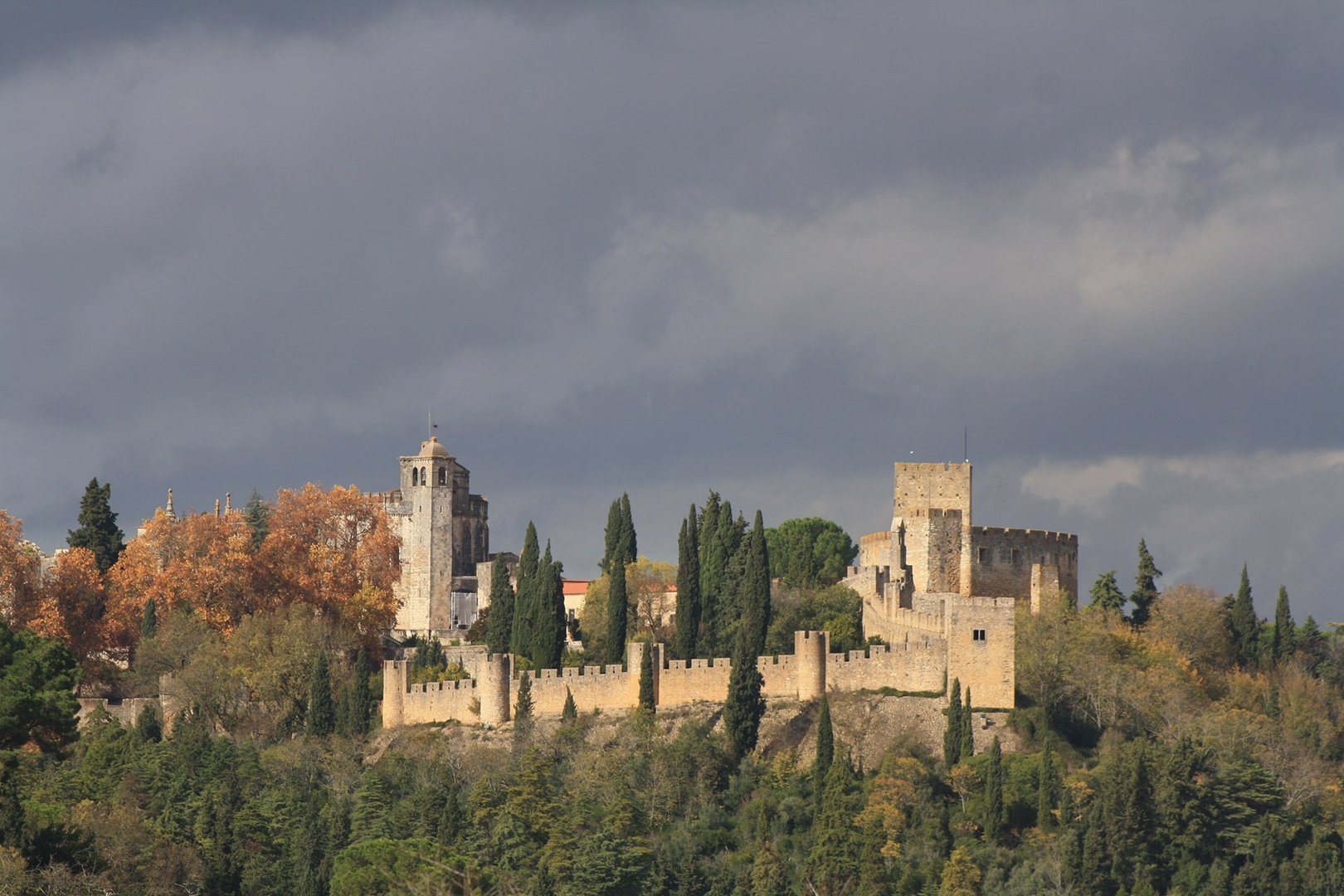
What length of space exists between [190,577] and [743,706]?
26.0 meters

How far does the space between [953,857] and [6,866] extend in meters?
25.1

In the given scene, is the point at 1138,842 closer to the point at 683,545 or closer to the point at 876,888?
the point at 876,888

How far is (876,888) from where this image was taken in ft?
217

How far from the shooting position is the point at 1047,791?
228ft

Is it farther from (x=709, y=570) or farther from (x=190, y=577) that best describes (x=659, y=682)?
(x=190, y=577)

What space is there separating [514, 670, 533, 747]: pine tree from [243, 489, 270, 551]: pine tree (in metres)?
21.1

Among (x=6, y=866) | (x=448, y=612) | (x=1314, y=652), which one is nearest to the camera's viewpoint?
(x=6, y=866)

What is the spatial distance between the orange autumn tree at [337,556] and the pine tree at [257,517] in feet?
4.30

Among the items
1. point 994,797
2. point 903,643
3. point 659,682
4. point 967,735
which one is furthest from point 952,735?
point 659,682

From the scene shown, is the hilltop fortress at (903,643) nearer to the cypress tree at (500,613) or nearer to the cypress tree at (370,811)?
the cypress tree at (500,613)

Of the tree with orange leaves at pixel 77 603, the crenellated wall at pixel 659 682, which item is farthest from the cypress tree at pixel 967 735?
the tree with orange leaves at pixel 77 603

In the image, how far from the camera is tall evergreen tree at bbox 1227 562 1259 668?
8712 cm

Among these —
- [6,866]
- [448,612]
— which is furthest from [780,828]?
[448,612]

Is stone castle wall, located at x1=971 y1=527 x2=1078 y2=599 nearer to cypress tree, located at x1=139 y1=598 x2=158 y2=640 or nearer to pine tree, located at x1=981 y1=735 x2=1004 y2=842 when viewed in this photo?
pine tree, located at x1=981 y1=735 x2=1004 y2=842
